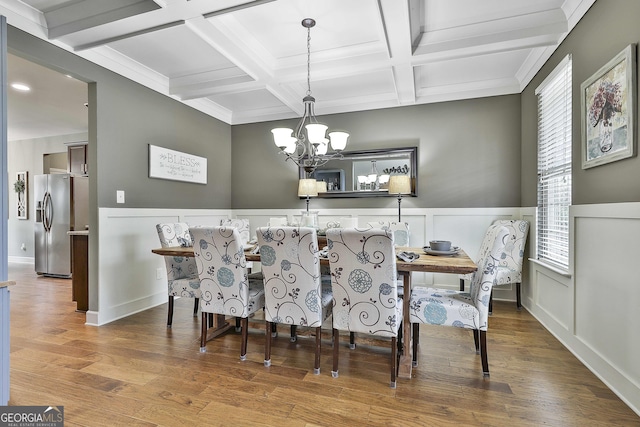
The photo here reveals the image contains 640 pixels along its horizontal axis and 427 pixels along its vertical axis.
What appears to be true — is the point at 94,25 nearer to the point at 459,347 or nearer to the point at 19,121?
the point at 459,347

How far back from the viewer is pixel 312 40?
2805 millimetres

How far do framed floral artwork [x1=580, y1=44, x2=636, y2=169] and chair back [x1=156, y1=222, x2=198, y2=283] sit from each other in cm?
309

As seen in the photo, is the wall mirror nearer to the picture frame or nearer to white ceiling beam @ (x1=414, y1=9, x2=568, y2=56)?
white ceiling beam @ (x1=414, y1=9, x2=568, y2=56)

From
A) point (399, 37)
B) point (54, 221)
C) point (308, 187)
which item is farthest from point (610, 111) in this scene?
point (54, 221)

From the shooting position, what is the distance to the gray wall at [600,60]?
1758mm

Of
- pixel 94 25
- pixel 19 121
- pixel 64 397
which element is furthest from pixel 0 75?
pixel 19 121

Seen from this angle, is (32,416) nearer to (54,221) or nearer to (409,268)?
(409,268)

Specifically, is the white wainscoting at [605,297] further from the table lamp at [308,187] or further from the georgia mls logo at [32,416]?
the georgia mls logo at [32,416]

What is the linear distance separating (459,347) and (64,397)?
8.58ft

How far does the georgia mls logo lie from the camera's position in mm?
1574

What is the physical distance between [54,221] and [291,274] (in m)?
5.31

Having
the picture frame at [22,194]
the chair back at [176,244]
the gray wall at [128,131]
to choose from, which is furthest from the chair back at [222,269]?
the picture frame at [22,194]

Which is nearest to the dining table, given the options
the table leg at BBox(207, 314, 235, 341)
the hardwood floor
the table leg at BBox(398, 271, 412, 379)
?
the table leg at BBox(398, 271, 412, 379)

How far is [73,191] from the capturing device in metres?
4.84
